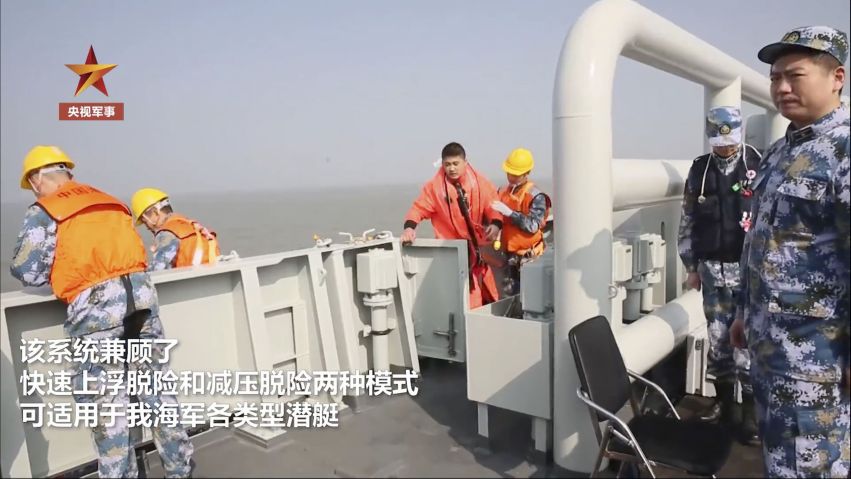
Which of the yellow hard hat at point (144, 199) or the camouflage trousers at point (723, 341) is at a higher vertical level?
the yellow hard hat at point (144, 199)

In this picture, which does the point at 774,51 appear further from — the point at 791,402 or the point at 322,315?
the point at 322,315

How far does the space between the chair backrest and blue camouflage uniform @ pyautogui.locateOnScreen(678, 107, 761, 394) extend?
1.01 metres

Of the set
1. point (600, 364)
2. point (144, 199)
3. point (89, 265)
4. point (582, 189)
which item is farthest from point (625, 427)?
point (144, 199)

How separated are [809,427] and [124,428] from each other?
2.59 metres

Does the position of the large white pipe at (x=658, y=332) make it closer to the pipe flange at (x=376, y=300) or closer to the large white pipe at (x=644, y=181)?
the large white pipe at (x=644, y=181)

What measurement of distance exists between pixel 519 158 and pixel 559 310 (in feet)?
5.03

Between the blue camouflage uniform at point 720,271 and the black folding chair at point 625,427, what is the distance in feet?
3.27

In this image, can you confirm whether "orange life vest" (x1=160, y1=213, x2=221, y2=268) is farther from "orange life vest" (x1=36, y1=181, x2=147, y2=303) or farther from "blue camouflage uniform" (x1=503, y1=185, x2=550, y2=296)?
"blue camouflage uniform" (x1=503, y1=185, x2=550, y2=296)

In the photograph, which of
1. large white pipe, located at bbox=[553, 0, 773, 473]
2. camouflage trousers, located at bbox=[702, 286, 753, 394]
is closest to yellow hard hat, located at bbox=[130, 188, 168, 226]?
large white pipe, located at bbox=[553, 0, 773, 473]

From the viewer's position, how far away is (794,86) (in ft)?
5.77

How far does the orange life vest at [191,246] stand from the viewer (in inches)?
135

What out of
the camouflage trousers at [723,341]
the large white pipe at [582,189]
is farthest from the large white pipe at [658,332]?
the large white pipe at [582,189]

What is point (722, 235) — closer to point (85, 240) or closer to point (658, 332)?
point (658, 332)

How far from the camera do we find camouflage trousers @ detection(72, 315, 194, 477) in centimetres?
254
